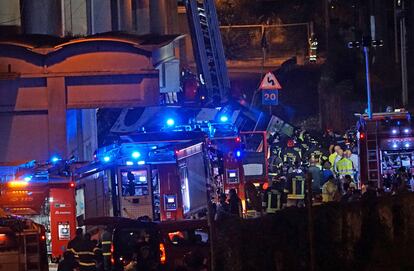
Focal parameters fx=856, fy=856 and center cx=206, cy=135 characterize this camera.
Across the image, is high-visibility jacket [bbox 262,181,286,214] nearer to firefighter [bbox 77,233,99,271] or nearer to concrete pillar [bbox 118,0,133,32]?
firefighter [bbox 77,233,99,271]

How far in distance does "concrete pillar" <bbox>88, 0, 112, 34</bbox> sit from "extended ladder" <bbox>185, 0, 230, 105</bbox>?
2.87m

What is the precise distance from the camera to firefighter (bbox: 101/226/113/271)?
11945 mm

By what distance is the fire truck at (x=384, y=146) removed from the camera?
21359mm

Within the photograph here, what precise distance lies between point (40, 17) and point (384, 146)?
9.19 meters

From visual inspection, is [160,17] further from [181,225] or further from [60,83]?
[181,225]

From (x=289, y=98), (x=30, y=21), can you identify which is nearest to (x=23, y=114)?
(x=30, y=21)

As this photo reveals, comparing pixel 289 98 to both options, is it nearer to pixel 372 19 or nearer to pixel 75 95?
pixel 372 19

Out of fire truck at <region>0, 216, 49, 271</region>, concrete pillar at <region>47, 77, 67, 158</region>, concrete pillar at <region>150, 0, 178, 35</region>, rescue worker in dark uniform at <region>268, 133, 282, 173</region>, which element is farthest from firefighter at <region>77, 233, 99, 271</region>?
concrete pillar at <region>150, 0, 178, 35</region>

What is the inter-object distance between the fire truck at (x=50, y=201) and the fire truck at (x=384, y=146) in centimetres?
827

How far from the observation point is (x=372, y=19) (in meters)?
37.0

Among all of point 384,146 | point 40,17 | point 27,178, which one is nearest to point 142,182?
point 27,178

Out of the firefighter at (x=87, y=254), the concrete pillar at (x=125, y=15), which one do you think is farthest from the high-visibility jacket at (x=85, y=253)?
the concrete pillar at (x=125, y=15)

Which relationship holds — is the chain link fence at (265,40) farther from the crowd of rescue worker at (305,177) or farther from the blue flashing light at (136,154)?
the blue flashing light at (136,154)

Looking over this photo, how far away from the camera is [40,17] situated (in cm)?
2139
